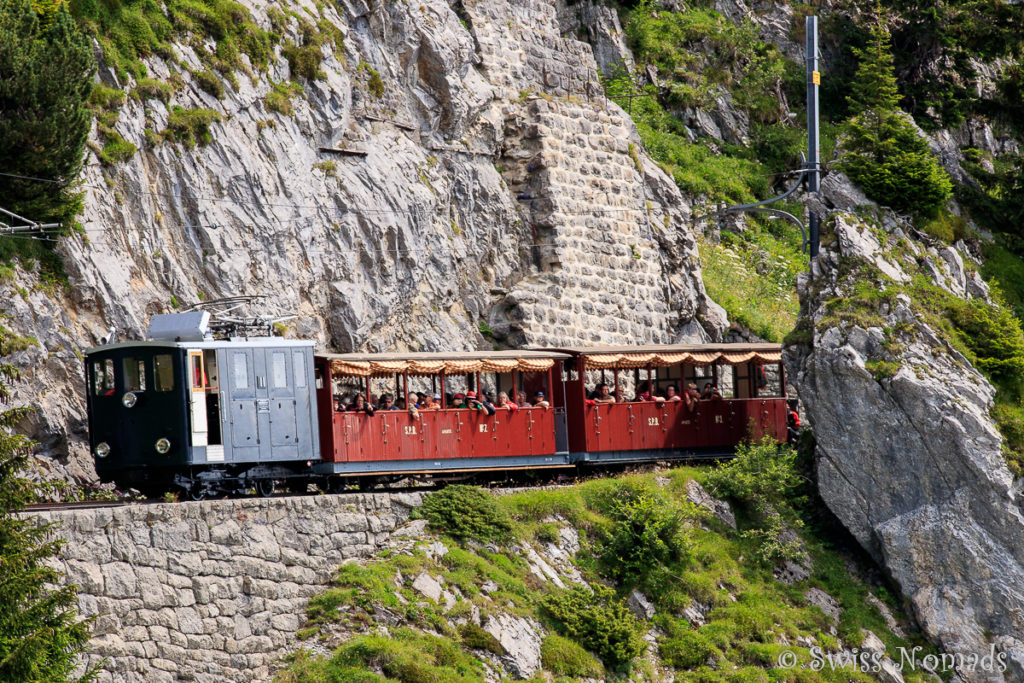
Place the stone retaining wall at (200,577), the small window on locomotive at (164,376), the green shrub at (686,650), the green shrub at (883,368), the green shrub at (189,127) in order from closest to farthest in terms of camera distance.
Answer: the stone retaining wall at (200,577) < the small window on locomotive at (164,376) < the green shrub at (686,650) < the green shrub at (189,127) < the green shrub at (883,368)

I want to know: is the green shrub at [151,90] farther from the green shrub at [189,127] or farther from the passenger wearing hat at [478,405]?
the passenger wearing hat at [478,405]

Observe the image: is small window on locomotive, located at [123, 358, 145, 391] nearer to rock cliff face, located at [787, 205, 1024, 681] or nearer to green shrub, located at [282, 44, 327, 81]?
green shrub, located at [282, 44, 327, 81]

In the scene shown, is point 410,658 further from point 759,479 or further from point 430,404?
point 759,479

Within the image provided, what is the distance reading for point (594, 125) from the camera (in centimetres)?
3959

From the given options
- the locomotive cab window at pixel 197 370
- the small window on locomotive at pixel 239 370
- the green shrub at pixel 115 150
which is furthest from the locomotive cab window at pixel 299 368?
the green shrub at pixel 115 150

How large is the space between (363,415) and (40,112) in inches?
340

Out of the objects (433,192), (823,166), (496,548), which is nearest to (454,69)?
(433,192)

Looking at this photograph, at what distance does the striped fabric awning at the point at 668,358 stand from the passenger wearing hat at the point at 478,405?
325 centimetres

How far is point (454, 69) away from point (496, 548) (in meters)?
A: 16.6

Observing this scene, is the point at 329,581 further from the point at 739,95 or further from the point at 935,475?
the point at 739,95

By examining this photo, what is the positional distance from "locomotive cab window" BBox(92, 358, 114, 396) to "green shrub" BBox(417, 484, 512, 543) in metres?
6.07

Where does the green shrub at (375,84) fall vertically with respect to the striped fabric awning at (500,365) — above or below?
above

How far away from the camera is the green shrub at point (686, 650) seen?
24.6 metres

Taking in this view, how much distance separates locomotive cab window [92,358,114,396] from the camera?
23.3 metres
